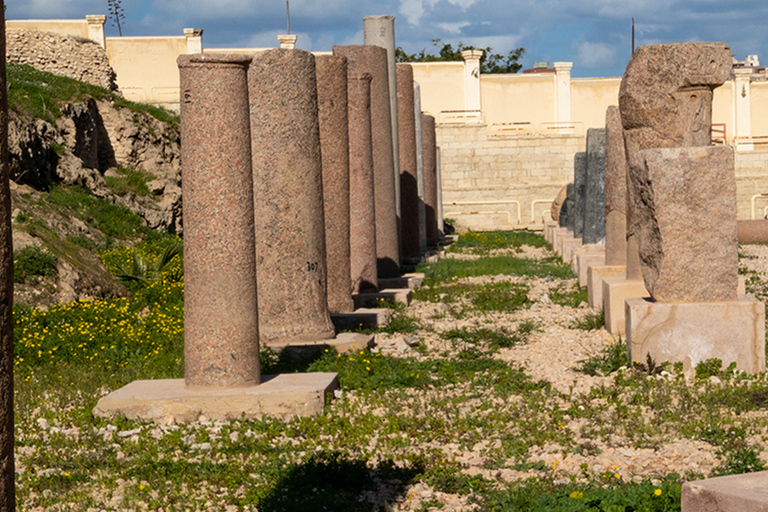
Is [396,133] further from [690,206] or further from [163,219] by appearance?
[690,206]

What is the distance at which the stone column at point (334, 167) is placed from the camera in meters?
9.49

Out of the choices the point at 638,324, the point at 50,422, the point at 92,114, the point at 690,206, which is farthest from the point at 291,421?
the point at 92,114

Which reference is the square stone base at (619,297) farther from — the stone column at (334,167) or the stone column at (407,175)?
the stone column at (407,175)

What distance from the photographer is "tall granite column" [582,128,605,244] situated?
1385cm

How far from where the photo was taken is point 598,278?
10023 millimetres

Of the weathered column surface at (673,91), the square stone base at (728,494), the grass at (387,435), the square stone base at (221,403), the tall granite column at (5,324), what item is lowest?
the grass at (387,435)

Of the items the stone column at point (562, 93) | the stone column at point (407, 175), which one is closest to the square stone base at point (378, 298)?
the stone column at point (407, 175)

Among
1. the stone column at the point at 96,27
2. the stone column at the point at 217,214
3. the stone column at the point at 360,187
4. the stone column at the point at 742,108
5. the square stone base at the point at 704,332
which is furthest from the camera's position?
the stone column at the point at 742,108

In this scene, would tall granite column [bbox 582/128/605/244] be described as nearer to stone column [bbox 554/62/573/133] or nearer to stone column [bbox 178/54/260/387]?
stone column [bbox 178/54/260/387]

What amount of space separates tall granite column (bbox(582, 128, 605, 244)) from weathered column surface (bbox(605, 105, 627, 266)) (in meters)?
2.90

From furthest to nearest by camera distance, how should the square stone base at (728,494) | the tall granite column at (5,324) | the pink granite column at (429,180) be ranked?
1. the pink granite column at (429,180)
2. the square stone base at (728,494)
3. the tall granite column at (5,324)

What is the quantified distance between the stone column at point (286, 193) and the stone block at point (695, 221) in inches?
123

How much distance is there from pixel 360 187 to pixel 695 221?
500 cm

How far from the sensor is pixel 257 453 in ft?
17.5
